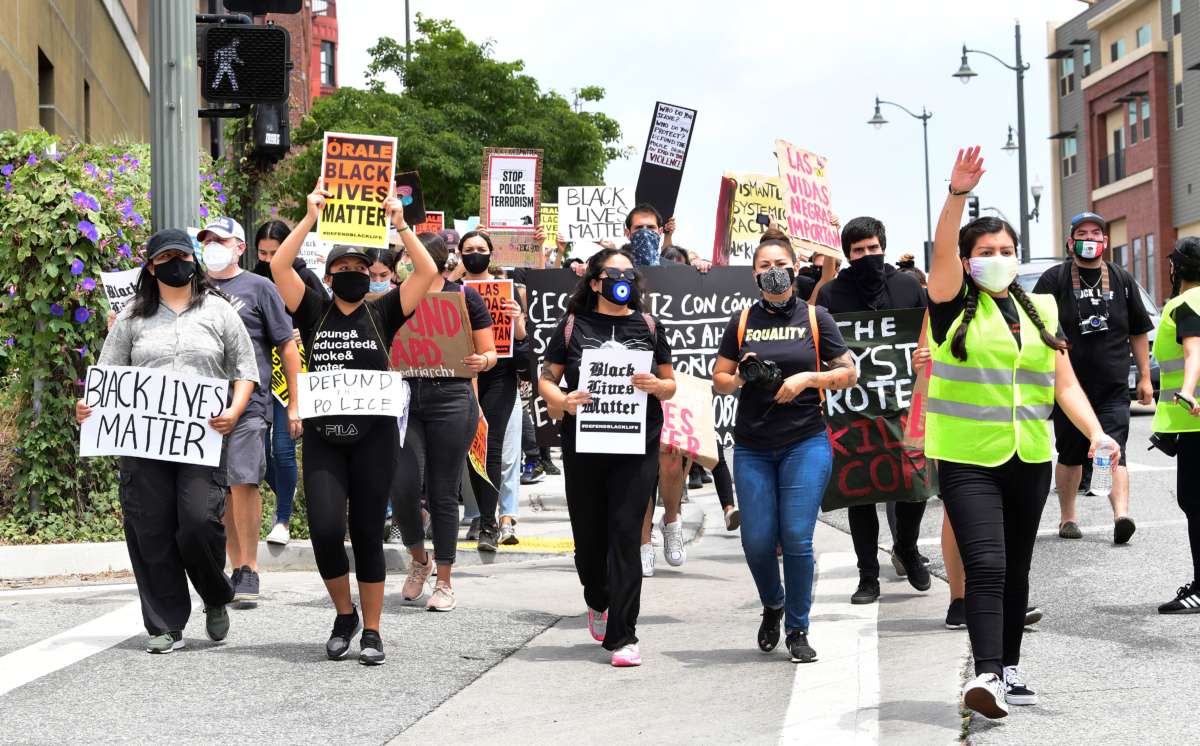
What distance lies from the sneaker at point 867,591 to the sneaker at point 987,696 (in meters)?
3.15

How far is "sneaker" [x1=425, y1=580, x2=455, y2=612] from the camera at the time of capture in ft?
29.3

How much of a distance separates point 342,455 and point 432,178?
35.5 m

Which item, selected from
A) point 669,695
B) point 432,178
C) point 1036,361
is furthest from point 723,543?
point 432,178

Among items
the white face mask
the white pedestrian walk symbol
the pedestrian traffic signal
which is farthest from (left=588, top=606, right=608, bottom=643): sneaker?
the white pedestrian walk symbol

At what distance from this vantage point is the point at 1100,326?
35.9 ft

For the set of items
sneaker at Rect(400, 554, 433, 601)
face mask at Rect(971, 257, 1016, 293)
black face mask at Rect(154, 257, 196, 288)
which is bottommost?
sneaker at Rect(400, 554, 433, 601)

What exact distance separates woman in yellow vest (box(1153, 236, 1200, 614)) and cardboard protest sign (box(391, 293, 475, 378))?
146 inches

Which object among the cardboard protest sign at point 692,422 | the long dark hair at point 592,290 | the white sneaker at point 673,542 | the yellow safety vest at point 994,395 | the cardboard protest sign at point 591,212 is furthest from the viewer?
the cardboard protest sign at point 591,212

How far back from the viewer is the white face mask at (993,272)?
6293mm

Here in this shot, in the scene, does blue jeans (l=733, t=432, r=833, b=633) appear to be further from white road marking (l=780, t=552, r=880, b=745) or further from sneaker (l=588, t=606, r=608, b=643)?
sneaker (l=588, t=606, r=608, b=643)

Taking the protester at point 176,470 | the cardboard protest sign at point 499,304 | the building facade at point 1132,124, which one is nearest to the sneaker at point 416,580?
the protester at point 176,470

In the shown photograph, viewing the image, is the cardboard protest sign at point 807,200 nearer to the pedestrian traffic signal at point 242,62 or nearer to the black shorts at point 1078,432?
the black shorts at point 1078,432

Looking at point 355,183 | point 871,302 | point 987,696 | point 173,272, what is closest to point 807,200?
point 871,302

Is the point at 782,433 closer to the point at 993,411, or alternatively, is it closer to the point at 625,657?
the point at 625,657
